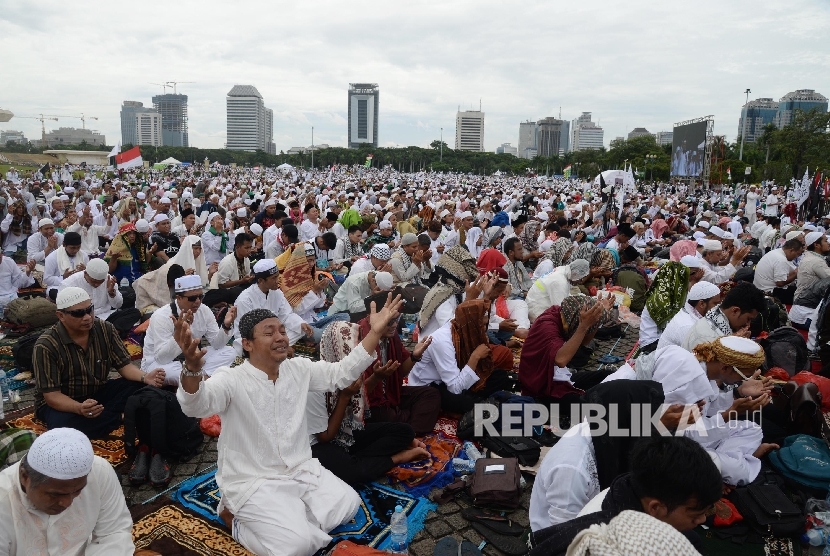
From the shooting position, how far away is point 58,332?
11.8 ft

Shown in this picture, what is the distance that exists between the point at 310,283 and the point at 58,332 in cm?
322

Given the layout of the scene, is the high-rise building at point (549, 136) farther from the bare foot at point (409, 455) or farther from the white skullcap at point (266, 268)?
the bare foot at point (409, 455)

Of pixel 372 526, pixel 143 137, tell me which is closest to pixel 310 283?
pixel 372 526

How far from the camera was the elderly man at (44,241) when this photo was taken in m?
7.76

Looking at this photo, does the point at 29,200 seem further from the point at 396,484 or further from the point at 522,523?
the point at 522,523

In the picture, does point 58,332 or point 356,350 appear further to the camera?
point 58,332

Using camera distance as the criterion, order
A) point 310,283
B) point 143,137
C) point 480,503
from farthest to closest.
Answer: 1. point 143,137
2. point 310,283
3. point 480,503

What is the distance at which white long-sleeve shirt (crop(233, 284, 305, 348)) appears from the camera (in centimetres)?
537

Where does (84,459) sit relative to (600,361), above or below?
above

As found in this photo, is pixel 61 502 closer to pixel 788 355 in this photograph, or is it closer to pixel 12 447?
pixel 12 447

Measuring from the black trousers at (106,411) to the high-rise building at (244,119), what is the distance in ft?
423

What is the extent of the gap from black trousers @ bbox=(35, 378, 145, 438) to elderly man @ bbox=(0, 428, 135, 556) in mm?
1479

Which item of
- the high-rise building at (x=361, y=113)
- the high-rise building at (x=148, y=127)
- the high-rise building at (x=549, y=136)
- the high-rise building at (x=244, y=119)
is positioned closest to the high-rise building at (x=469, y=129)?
the high-rise building at (x=549, y=136)

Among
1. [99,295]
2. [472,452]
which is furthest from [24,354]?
[472,452]
